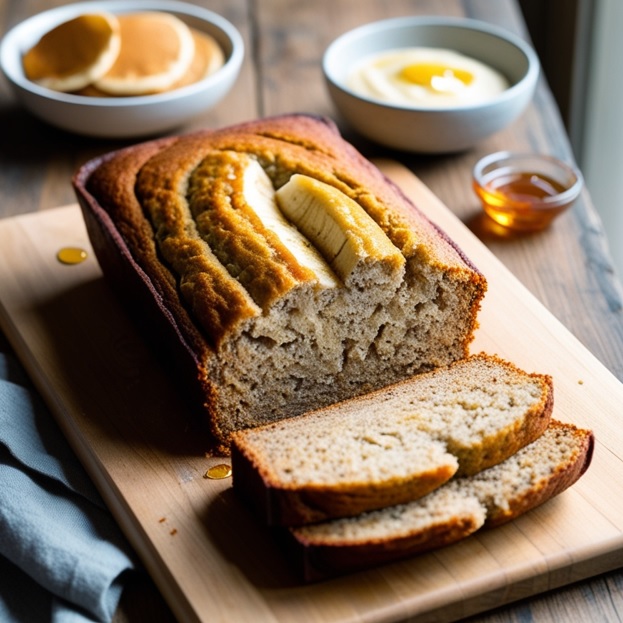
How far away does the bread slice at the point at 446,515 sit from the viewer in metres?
2.33

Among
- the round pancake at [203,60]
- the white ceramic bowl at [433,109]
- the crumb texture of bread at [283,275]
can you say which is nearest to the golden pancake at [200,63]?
the round pancake at [203,60]

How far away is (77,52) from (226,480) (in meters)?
2.18

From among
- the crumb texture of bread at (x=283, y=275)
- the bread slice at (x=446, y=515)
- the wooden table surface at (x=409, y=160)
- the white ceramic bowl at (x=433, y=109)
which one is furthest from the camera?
the white ceramic bowl at (x=433, y=109)

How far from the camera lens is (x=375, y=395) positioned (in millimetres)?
2895

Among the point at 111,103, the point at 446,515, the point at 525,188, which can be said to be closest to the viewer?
the point at 446,515

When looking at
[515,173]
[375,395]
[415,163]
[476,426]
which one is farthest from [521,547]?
[415,163]

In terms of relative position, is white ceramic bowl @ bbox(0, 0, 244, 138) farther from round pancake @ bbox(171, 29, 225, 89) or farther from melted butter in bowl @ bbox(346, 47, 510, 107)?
melted butter in bowl @ bbox(346, 47, 510, 107)

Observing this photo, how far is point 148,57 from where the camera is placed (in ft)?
13.9

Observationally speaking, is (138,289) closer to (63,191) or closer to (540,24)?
(63,191)

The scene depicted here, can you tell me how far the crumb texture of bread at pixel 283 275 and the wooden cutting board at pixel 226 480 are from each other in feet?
0.63

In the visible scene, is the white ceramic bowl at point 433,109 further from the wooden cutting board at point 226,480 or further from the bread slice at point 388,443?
the bread slice at point 388,443

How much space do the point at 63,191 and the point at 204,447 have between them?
1.75m

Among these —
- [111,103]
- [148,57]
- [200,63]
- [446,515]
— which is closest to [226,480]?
[446,515]

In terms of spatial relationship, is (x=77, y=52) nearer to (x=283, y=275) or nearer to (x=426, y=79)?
(x=426, y=79)
